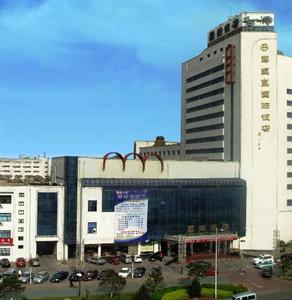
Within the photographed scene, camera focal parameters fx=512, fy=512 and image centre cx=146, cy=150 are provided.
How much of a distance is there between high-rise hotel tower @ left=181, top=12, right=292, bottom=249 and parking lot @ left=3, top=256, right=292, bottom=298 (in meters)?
13.7

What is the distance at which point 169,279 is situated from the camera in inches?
2744

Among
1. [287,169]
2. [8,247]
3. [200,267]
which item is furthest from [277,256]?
[8,247]

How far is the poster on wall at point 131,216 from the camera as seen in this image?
84.8 metres

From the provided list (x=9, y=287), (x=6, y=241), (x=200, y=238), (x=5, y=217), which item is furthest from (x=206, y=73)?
(x=9, y=287)

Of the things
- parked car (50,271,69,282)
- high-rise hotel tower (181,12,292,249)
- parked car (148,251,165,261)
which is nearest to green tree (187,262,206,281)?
parked car (50,271,69,282)

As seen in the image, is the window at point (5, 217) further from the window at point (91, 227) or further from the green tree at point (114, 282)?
the green tree at point (114, 282)

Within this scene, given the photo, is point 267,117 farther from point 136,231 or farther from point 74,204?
point 74,204

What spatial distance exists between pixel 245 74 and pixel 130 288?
49.0 metres

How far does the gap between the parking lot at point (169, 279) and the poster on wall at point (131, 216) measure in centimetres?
516

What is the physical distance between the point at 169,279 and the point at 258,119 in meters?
39.2

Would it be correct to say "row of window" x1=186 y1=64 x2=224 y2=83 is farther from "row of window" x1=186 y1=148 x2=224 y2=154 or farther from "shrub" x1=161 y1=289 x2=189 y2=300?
"shrub" x1=161 y1=289 x2=189 y2=300

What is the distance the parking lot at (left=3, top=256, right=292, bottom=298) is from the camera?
62.3 m

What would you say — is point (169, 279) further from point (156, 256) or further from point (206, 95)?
point (206, 95)

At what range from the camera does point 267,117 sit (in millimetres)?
95562
